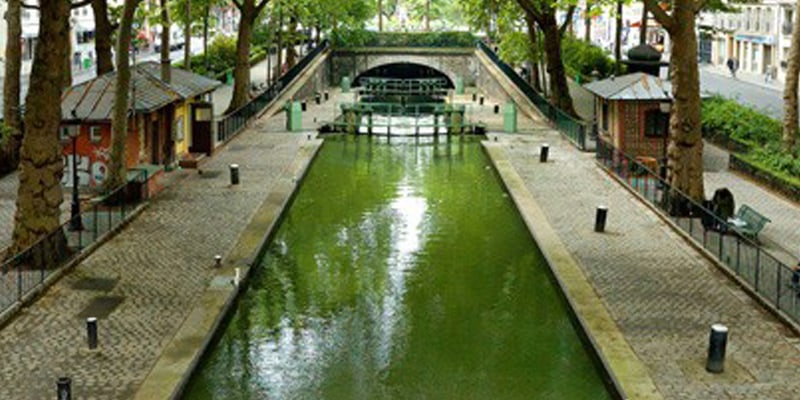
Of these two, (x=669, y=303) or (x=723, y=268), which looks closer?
(x=669, y=303)

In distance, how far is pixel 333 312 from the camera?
24406 mm

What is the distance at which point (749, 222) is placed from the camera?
2859 cm

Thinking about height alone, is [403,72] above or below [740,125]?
above

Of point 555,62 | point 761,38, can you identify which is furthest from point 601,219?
point 761,38

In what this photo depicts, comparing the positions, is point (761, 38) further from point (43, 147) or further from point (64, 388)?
point (64, 388)

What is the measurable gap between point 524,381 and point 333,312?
5546mm

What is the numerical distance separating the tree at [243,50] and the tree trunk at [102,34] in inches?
508

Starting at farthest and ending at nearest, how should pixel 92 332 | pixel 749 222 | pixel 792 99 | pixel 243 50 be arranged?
pixel 243 50
pixel 792 99
pixel 749 222
pixel 92 332

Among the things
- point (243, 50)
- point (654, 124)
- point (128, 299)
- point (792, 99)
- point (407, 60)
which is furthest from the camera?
point (407, 60)

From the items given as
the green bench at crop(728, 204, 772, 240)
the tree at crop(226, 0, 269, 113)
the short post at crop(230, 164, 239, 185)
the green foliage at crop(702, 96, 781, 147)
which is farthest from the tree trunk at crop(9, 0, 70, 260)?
the tree at crop(226, 0, 269, 113)

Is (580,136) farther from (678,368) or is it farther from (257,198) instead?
(678,368)

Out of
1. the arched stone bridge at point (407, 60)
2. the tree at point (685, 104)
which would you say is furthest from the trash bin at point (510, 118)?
the arched stone bridge at point (407, 60)

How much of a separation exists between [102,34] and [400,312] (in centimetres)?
2192

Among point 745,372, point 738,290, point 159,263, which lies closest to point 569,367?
point 745,372
